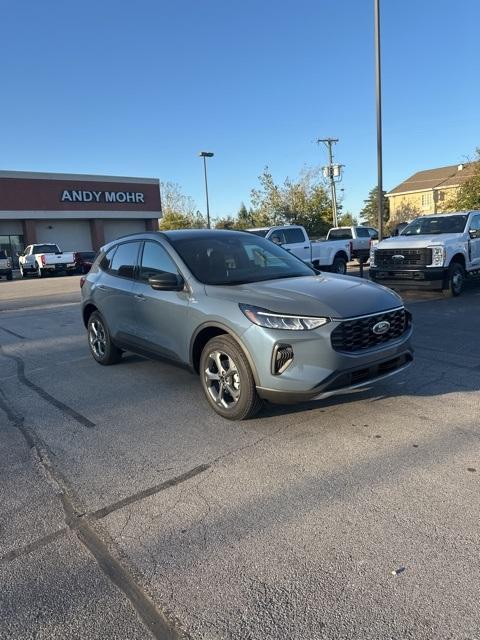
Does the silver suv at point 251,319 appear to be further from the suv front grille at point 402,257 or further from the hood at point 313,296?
the suv front grille at point 402,257

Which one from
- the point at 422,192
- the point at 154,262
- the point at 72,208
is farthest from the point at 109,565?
the point at 422,192

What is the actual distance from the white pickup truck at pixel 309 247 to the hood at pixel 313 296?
37.7 ft

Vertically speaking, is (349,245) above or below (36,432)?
above

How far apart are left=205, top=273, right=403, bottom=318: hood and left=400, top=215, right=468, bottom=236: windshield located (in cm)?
845

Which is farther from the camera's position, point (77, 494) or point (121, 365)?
point (121, 365)

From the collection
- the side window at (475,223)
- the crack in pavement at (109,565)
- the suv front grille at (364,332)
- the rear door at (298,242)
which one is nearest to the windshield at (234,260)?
the suv front grille at (364,332)

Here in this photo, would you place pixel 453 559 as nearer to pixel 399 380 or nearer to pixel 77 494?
pixel 77 494

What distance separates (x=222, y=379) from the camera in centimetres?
432

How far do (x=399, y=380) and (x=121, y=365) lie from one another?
11.6 feet

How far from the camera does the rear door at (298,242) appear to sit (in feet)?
55.2

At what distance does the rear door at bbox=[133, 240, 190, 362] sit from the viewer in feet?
15.6

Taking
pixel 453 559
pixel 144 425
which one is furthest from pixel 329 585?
pixel 144 425

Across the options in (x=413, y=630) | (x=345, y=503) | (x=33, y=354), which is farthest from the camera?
(x=33, y=354)

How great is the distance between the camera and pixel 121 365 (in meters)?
6.53
